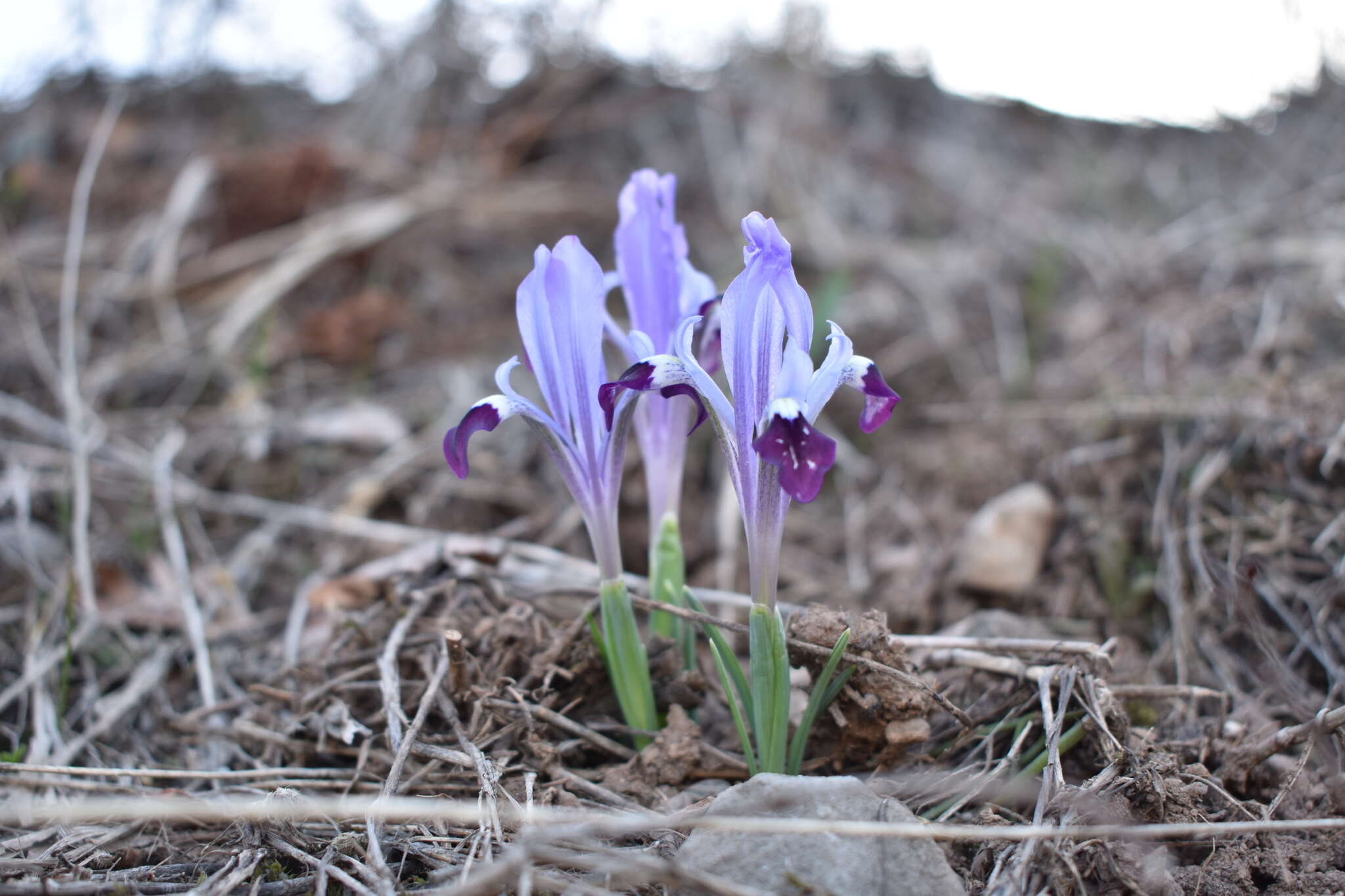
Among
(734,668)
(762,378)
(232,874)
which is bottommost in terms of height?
(232,874)

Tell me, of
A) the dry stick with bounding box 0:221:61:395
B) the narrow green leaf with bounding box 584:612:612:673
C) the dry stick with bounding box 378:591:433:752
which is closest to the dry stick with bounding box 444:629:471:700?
the dry stick with bounding box 378:591:433:752

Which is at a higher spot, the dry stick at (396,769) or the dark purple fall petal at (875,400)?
the dark purple fall petal at (875,400)

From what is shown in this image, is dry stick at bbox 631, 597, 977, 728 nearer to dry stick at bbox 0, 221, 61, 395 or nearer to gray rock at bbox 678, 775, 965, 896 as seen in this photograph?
gray rock at bbox 678, 775, 965, 896

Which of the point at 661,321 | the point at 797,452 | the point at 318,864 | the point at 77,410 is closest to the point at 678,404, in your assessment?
the point at 661,321

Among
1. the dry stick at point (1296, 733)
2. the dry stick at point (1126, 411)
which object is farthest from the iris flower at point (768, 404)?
the dry stick at point (1126, 411)

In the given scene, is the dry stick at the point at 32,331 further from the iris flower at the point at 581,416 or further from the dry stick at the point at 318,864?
the iris flower at the point at 581,416

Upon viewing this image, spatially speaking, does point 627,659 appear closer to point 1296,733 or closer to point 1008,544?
point 1296,733

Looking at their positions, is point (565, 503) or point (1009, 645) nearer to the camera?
point (1009, 645)
